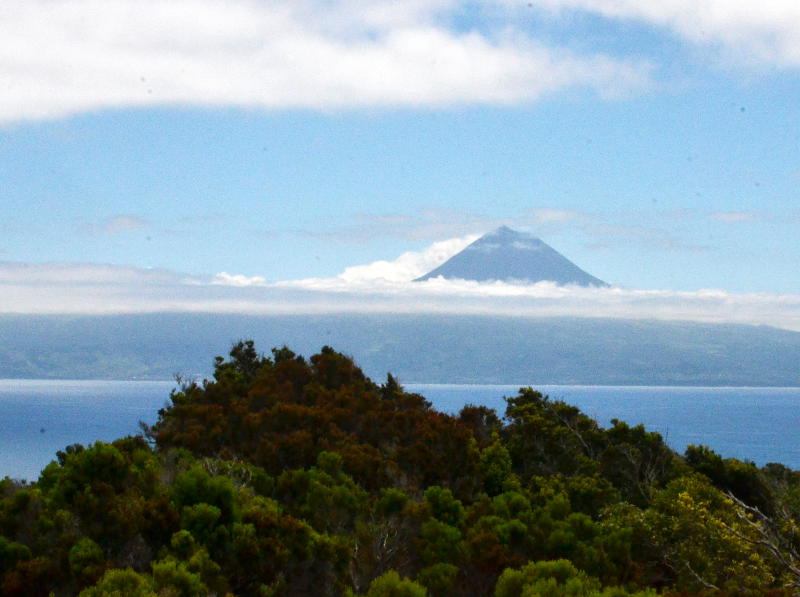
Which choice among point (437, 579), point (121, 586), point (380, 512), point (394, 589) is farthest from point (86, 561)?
point (380, 512)

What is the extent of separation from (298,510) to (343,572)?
5474 mm

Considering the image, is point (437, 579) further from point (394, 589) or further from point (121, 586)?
point (121, 586)

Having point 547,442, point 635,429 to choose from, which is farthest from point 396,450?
point 635,429

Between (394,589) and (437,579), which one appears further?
(437,579)

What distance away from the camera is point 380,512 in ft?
94.7

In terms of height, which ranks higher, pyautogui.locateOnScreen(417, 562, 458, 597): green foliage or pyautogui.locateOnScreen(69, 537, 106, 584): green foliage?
pyautogui.locateOnScreen(69, 537, 106, 584): green foliage

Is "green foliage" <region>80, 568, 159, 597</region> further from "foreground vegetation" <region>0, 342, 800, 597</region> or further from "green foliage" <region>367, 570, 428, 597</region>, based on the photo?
"green foliage" <region>367, 570, 428, 597</region>

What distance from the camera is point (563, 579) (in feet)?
66.4

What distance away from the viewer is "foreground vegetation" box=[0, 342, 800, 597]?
21766 millimetres

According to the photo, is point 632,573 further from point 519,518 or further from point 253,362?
point 253,362

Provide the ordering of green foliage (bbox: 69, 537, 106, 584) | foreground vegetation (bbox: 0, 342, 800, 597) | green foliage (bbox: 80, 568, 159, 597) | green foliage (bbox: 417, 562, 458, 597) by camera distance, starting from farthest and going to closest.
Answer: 1. green foliage (bbox: 417, 562, 458, 597)
2. foreground vegetation (bbox: 0, 342, 800, 597)
3. green foliage (bbox: 69, 537, 106, 584)
4. green foliage (bbox: 80, 568, 159, 597)

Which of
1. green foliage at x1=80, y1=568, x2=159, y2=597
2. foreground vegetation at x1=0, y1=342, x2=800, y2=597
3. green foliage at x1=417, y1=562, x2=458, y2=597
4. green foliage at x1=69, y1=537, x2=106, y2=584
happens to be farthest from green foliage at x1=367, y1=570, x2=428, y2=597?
green foliage at x1=69, y1=537, x2=106, y2=584

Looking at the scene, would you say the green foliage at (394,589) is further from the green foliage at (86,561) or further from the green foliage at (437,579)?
the green foliage at (86,561)

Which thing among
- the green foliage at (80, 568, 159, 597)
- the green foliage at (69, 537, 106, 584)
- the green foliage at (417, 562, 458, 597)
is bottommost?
the green foliage at (417, 562, 458, 597)
